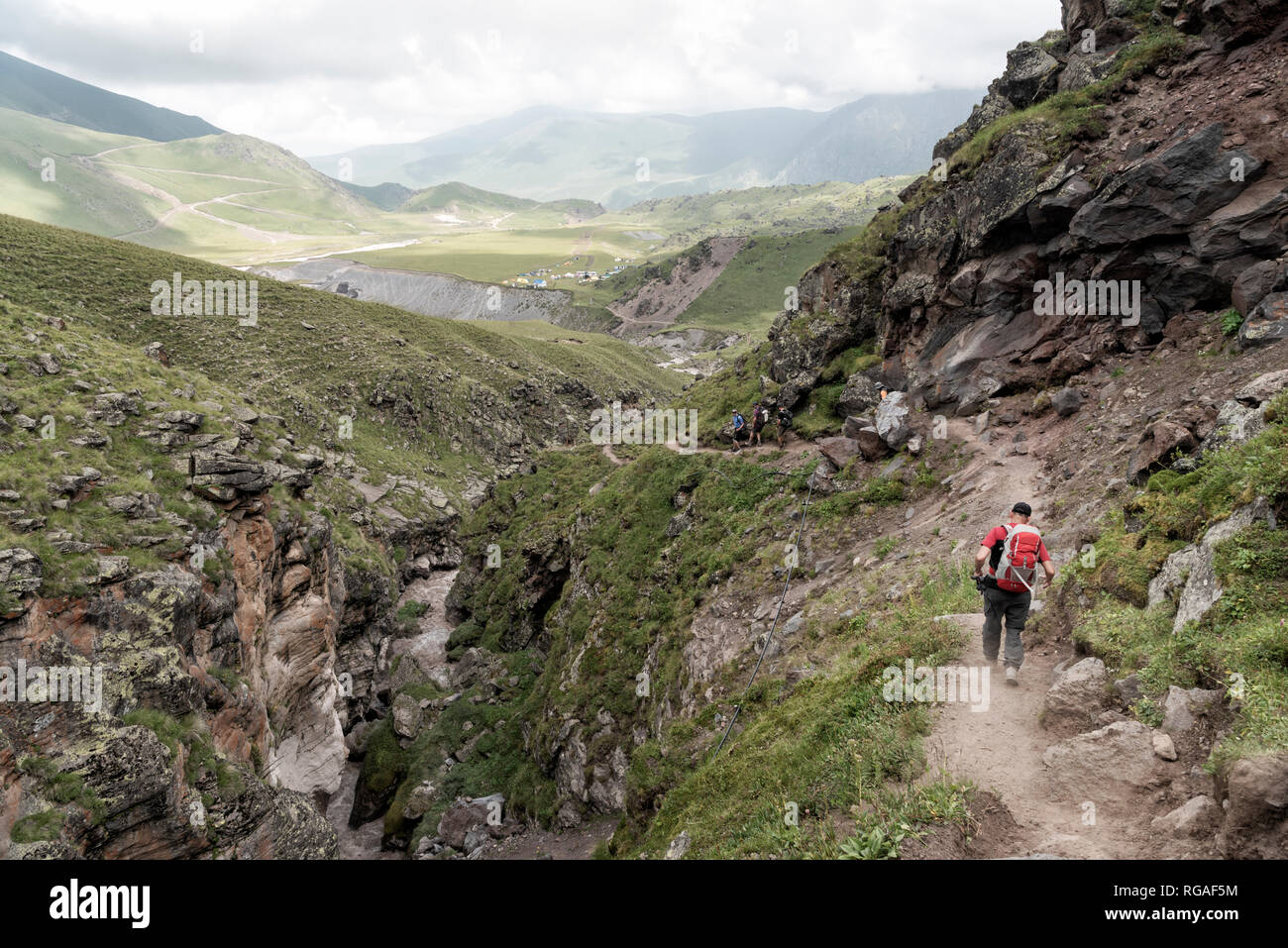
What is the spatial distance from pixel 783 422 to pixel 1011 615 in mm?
19572

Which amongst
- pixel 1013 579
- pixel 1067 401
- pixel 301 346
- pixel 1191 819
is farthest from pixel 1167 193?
pixel 301 346

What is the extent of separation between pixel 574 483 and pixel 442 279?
160m

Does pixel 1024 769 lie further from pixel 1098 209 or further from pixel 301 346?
pixel 301 346

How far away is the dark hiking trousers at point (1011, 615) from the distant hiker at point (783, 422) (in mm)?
19264

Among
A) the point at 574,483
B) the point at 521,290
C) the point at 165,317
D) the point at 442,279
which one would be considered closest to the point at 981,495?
the point at 574,483

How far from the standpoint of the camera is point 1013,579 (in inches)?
365

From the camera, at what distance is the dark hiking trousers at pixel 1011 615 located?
9375 millimetres

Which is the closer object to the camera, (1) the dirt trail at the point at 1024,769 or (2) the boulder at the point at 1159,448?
(1) the dirt trail at the point at 1024,769

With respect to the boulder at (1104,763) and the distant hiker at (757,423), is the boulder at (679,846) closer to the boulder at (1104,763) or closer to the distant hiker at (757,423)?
the boulder at (1104,763)

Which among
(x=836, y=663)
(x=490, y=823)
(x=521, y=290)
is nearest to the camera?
(x=836, y=663)

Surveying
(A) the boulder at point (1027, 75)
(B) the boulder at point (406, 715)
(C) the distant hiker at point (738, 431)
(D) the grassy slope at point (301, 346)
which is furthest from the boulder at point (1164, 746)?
(D) the grassy slope at point (301, 346)

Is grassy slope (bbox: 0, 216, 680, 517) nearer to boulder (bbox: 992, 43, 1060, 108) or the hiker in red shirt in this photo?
boulder (bbox: 992, 43, 1060, 108)
